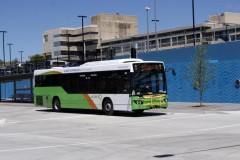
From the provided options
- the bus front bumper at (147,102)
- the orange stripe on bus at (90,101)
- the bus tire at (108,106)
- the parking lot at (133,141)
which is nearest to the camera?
the parking lot at (133,141)

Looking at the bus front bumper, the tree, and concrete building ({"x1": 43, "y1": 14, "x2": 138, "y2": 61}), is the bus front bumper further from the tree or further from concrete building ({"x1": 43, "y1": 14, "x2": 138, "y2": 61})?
concrete building ({"x1": 43, "y1": 14, "x2": 138, "y2": 61})

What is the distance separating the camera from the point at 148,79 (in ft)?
80.1

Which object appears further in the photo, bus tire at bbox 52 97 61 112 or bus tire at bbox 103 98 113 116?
bus tire at bbox 52 97 61 112

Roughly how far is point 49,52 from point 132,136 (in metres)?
144

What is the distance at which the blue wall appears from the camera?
29.7m

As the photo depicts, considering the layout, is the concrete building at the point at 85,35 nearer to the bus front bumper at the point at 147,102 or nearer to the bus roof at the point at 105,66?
the bus roof at the point at 105,66

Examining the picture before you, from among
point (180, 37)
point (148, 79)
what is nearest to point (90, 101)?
point (148, 79)

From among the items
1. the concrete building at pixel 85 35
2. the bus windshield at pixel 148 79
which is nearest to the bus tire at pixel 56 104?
the bus windshield at pixel 148 79

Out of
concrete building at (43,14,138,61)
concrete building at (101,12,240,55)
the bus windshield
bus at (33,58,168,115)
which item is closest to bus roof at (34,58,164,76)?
bus at (33,58,168,115)

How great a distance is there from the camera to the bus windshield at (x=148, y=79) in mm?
23969

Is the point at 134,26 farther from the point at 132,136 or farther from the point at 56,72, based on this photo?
the point at 132,136

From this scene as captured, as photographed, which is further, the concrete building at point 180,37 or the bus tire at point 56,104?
the concrete building at point 180,37

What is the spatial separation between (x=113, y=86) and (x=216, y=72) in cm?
854

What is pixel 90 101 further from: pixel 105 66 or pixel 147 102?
pixel 147 102
